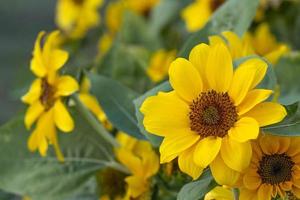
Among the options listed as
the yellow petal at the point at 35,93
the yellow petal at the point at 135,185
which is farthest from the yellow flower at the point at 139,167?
the yellow petal at the point at 35,93

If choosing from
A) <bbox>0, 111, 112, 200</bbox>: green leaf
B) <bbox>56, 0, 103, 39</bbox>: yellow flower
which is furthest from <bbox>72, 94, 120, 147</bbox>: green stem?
<bbox>56, 0, 103, 39</bbox>: yellow flower

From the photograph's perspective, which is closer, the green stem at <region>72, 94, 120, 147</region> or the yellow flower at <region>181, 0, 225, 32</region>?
the green stem at <region>72, 94, 120, 147</region>

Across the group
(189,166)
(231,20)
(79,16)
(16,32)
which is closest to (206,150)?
(189,166)

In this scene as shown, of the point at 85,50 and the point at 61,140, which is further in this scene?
the point at 85,50

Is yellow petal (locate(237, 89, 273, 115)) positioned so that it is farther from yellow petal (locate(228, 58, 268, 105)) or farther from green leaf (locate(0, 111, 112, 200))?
green leaf (locate(0, 111, 112, 200))

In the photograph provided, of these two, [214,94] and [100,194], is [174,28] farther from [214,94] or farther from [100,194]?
[214,94]

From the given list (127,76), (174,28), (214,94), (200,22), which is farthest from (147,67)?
(214,94)

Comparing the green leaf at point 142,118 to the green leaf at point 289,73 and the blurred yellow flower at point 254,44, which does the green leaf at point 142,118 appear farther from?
the green leaf at point 289,73
